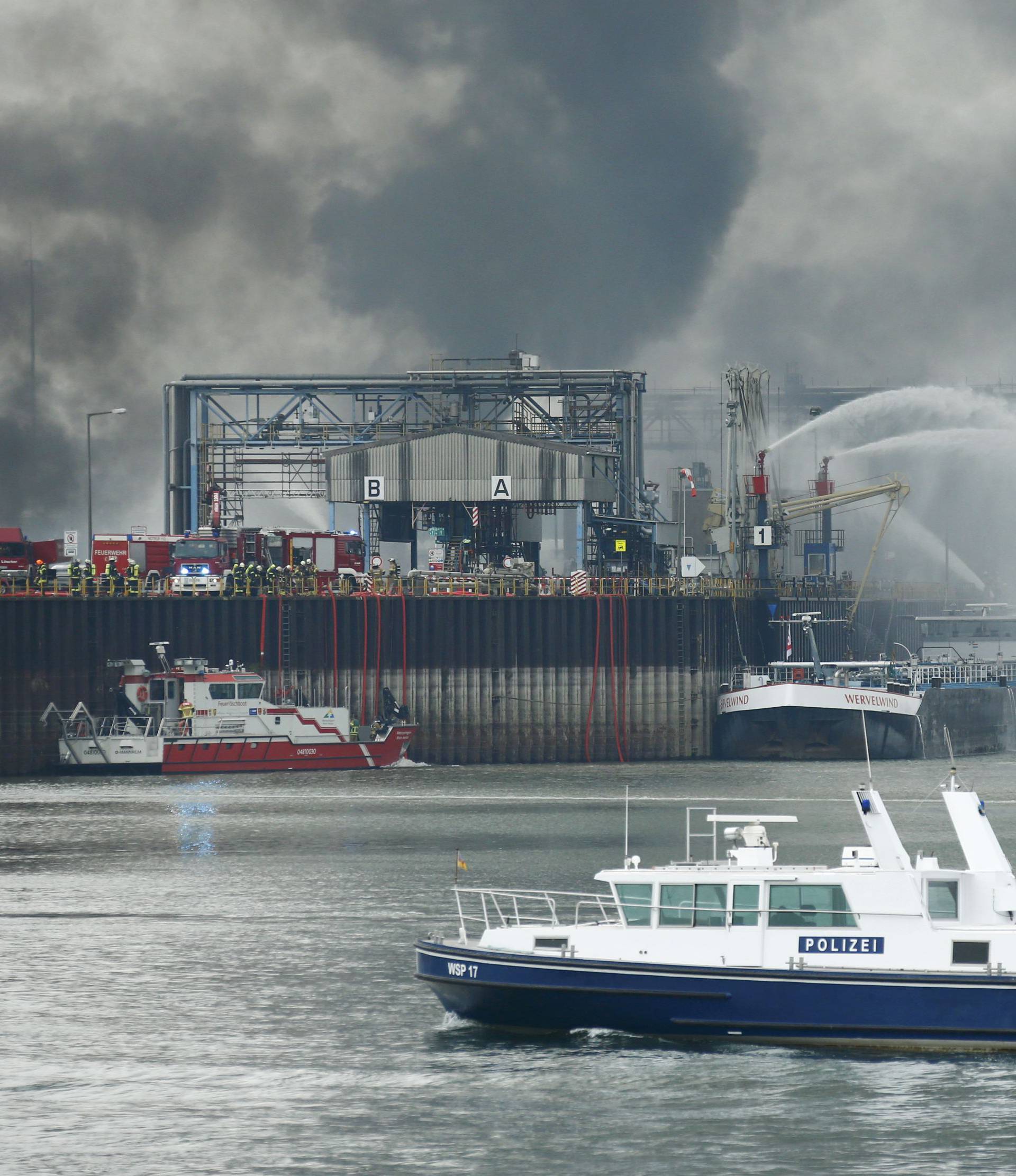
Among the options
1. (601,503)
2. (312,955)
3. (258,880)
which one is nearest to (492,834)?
(258,880)

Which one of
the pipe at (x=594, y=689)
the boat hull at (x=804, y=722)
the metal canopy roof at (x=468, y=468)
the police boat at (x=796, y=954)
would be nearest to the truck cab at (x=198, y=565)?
the metal canopy roof at (x=468, y=468)

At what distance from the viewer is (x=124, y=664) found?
305 feet

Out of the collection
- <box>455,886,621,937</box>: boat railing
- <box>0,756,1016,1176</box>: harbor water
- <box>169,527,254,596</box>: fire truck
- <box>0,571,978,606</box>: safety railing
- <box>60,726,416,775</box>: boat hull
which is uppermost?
<box>169,527,254,596</box>: fire truck

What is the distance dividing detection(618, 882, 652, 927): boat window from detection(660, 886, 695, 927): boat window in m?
0.27

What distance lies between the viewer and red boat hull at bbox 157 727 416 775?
93125 millimetres

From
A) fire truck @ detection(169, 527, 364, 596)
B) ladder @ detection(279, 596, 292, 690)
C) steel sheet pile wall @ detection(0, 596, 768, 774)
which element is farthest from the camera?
fire truck @ detection(169, 527, 364, 596)

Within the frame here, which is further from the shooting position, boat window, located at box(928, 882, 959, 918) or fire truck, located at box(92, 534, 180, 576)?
fire truck, located at box(92, 534, 180, 576)

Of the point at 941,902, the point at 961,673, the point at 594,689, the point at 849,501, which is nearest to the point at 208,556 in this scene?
the point at 594,689

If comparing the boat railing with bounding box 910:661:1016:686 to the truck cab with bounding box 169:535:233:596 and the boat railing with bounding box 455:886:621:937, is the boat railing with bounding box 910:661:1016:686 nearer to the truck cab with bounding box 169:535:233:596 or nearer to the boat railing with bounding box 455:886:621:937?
the truck cab with bounding box 169:535:233:596

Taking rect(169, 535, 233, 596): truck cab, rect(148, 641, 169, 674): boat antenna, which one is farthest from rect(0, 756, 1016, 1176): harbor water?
rect(169, 535, 233, 596): truck cab

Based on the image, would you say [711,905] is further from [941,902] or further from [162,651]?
[162,651]

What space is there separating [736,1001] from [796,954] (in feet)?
4.79

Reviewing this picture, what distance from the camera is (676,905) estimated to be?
1346 inches

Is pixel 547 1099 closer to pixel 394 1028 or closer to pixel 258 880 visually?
pixel 394 1028
